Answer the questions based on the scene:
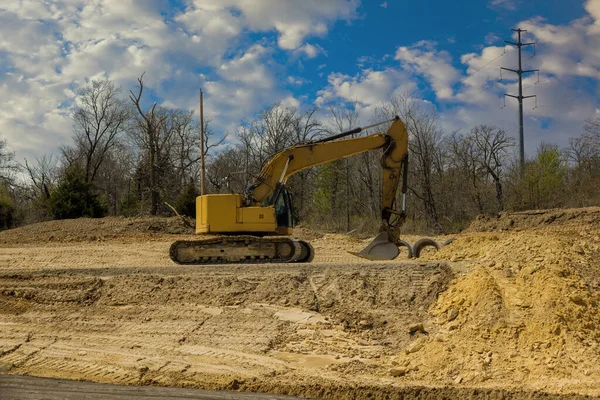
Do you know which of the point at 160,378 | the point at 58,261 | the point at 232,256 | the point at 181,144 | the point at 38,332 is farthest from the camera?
the point at 181,144

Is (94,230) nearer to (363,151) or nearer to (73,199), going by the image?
(73,199)

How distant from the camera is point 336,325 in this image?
329 inches

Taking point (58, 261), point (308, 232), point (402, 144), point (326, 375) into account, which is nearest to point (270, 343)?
point (326, 375)

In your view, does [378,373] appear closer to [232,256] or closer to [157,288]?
[157,288]

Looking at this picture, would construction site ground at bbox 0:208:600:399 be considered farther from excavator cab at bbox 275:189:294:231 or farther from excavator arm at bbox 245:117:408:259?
excavator cab at bbox 275:189:294:231

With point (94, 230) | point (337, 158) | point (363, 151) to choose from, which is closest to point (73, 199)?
point (94, 230)

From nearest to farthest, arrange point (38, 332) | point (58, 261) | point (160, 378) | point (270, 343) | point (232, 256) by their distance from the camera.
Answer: point (160, 378)
point (270, 343)
point (38, 332)
point (232, 256)
point (58, 261)

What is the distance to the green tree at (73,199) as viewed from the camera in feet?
101

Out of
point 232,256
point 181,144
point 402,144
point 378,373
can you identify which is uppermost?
point 181,144

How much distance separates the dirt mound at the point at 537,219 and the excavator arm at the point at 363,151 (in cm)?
801

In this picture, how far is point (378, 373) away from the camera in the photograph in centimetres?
657

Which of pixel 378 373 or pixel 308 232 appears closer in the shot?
pixel 378 373

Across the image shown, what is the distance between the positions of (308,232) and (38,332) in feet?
55.7

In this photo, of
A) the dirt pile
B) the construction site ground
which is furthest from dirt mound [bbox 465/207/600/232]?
the dirt pile
